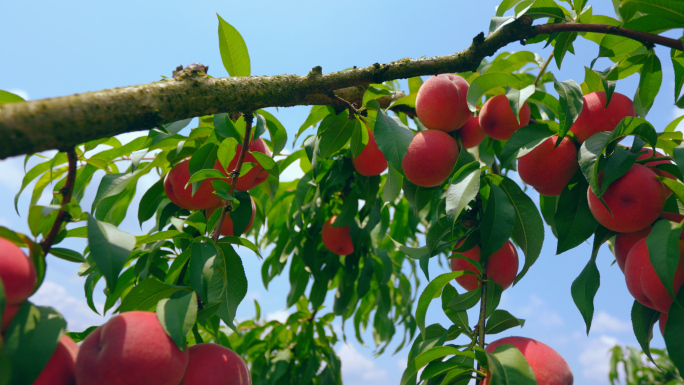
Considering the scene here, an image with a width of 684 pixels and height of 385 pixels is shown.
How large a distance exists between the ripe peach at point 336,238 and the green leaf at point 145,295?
0.89 metres

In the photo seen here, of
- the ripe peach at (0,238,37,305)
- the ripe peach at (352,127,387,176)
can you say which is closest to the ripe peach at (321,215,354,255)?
the ripe peach at (352,127,387,176)

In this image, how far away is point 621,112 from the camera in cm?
94

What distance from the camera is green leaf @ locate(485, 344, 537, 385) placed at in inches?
25.0

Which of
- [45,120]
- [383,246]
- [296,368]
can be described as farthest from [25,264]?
[383,246]

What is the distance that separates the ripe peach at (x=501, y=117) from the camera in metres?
1.05

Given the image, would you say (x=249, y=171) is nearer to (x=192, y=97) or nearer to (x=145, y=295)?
(x=192, y=97)

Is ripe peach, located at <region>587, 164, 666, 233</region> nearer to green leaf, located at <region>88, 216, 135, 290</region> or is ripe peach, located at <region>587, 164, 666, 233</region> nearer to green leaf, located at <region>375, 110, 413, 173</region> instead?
green leaf, located at <region>375, 110, 413, 173</region>

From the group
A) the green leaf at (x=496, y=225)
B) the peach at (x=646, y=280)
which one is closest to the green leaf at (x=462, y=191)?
the green leaf at (x=496, y=225)

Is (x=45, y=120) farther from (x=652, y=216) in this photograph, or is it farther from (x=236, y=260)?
(x=652, y=216)

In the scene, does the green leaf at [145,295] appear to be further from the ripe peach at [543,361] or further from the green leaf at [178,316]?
the ripe peach at [543,361]

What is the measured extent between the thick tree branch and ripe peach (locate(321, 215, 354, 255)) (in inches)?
24.5

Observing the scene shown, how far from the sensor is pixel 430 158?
1042mm

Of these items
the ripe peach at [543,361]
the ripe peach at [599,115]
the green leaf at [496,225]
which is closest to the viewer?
the ripe peach at [543,361]

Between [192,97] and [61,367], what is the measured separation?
1.52 ft
